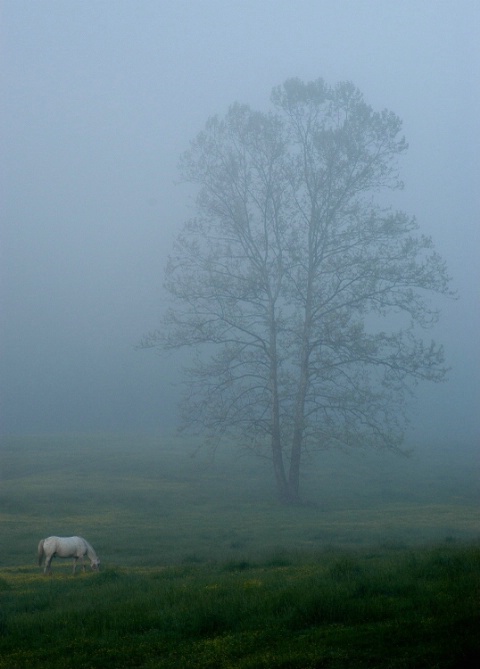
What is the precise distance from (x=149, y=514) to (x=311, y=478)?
14600mm

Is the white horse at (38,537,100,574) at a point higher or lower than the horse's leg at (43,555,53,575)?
higher

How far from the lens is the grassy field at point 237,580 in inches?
327

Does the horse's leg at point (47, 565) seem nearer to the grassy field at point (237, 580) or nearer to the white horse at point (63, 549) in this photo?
the white horse at point (63, 549)

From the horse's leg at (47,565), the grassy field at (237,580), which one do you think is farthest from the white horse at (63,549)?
the grassy field at (237,580)

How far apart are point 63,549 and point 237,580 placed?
5.06 meters

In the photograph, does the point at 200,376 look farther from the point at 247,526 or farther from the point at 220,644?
the point at 220,644

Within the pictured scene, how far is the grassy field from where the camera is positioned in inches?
327

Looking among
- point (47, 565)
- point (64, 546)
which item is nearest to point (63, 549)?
point (64, 546)

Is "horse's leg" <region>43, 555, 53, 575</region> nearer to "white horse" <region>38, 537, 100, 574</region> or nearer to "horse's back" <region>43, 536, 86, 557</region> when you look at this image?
"white horse" <region>38, 537, 100, 574</region>

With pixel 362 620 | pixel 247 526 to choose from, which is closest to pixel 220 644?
pixel 362 620

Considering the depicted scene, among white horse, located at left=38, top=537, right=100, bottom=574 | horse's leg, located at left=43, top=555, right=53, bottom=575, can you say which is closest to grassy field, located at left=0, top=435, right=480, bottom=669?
horse's leg, located at left=43, top=555, right=53, bottom=575

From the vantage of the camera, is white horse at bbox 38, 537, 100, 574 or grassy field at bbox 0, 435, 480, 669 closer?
grassy field at bbox 0, 435, 480, 669

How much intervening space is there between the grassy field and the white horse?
41 centimetres

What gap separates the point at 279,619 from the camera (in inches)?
375
